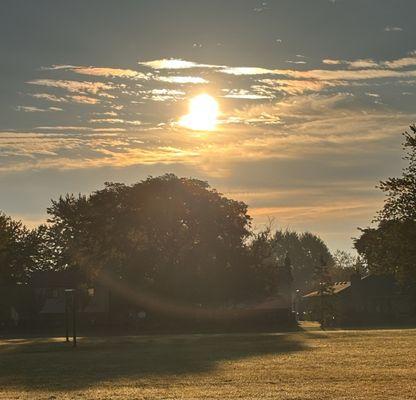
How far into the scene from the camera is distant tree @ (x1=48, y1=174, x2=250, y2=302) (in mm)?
82875

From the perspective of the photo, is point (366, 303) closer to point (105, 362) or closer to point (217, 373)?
point (105, 362)

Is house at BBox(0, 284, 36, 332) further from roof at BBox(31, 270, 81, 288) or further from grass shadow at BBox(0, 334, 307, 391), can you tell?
grass shadow at BBox(0, 334, 307, 391)

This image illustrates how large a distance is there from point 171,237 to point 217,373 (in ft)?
186

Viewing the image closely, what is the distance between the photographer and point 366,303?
11206 centimetres

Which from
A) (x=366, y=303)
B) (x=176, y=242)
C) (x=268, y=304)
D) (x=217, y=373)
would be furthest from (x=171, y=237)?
(x=217, y=373)

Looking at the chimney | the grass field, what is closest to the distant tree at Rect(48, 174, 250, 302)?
the chimney

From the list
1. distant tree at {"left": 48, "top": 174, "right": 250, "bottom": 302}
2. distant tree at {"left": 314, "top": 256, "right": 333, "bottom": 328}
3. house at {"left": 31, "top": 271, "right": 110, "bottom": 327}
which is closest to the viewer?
distant tree at {"left": 48, "top": 174, "right": 250, "bottom": 302}

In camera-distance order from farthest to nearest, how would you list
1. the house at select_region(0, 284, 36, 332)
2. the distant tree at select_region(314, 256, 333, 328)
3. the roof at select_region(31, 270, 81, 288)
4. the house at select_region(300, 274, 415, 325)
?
the roof at select_region(31, 270, 81, 288) → the house at select_region(0, 284, 36, 332) → the house at select_region(300, 274, 415, 325) → the distant tree at select_region(314, 256, 333, 328)

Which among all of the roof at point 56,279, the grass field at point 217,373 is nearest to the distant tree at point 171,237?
the roof at point 56,279

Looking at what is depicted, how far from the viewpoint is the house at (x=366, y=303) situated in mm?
95500

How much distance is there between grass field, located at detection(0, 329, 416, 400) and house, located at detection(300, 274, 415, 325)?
170 feet

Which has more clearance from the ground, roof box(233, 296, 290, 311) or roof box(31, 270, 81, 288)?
roof box(31, 270, 81, 288)

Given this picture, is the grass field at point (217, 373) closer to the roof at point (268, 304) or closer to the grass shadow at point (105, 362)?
the grass shadow at point (105, 362)

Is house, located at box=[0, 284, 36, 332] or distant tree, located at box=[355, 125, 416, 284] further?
house, located at box=[0, 284, 36, 332]
